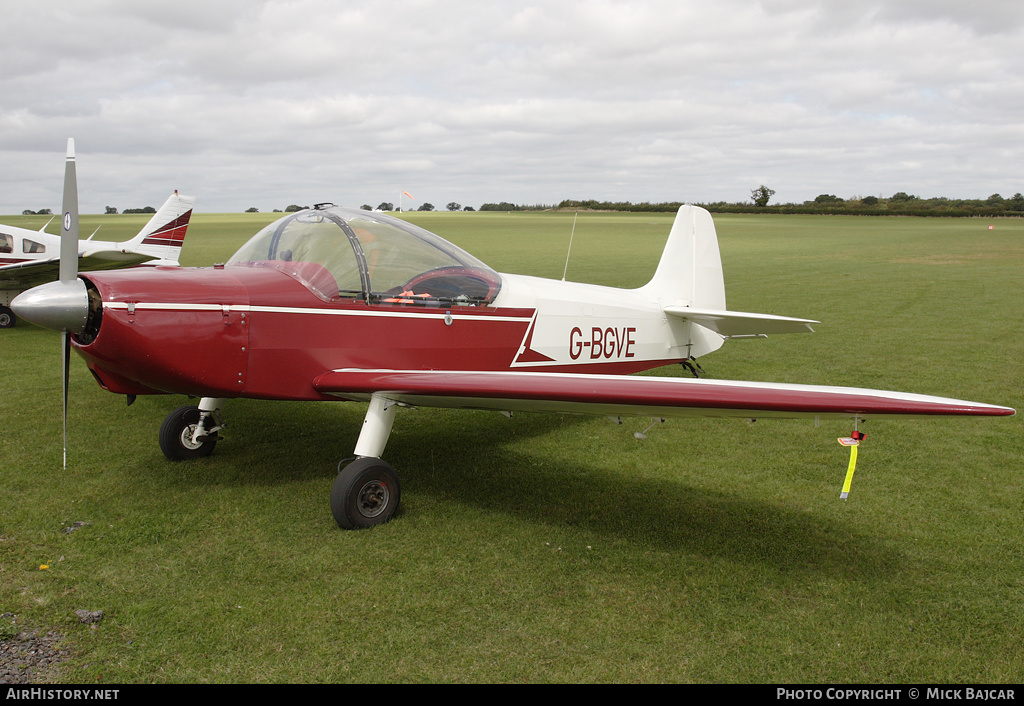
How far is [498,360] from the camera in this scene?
5309mm

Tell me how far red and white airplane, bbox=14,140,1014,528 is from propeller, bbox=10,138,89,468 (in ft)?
0.03

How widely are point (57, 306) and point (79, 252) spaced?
1006 centimetres

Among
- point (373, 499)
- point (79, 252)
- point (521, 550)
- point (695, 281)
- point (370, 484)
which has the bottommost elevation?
point (521, 550)

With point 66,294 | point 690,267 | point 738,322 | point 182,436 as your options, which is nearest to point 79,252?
point 182,436

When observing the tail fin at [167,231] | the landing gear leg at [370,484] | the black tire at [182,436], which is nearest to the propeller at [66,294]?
the black tire at [182,436]

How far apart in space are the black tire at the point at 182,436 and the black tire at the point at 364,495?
1.77 meters

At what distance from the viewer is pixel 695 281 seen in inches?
282

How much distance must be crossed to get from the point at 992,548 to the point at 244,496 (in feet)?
14.8

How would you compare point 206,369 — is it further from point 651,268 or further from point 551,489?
point 651,268

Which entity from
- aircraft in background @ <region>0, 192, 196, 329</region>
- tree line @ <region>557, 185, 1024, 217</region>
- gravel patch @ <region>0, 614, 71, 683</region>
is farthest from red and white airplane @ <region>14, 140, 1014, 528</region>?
tree line @ <region>557, 185, 1024, 217</region>

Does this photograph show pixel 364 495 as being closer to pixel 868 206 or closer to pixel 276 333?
pixel 276 333

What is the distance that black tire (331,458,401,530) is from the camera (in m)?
4.17

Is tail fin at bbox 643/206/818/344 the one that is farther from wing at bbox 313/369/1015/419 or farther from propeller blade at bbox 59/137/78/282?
propeller blade at bbox 59/137/78/282

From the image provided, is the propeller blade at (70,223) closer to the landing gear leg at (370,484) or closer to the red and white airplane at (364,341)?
the red and white airplane at (364,341)
